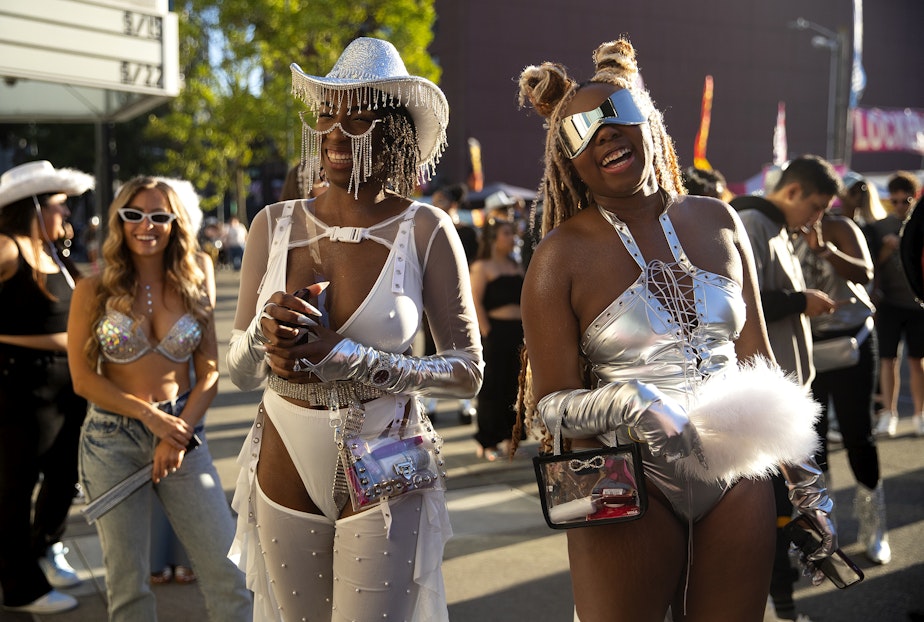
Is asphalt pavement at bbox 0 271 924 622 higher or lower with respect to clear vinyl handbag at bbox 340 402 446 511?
lower

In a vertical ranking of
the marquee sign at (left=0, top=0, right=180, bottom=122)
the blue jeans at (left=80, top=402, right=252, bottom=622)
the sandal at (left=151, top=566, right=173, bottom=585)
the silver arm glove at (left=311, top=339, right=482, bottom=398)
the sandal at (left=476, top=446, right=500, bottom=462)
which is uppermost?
the marquee sign at (left=0, top=0, right=180, bottom=122)

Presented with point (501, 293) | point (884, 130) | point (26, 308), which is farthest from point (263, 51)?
point (26, 308)

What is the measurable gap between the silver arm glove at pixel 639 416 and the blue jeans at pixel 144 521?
5.70 ft

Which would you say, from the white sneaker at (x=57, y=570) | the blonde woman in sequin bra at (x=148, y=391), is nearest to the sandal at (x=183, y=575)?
the white sneaker at (x=57, y=570)

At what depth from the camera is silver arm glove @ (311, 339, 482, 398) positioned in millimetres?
2232

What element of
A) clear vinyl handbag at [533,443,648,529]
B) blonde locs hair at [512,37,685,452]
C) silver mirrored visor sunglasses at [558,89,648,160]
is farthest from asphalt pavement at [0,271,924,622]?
silver mirrored visor sunglasses at [558,89,648,160]

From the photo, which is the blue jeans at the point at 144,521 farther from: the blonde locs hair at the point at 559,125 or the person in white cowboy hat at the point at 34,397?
the blonde locs hair at the point at 559,125

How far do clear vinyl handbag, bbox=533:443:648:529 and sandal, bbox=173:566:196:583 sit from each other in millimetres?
3078

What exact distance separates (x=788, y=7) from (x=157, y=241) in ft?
150

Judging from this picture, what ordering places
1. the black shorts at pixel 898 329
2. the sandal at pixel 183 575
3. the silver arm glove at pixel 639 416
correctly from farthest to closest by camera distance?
the black shorts at pixel 898 329
the sandal at pixel 183 575
the silver arm glove at pixel 639 416

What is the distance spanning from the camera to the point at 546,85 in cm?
243

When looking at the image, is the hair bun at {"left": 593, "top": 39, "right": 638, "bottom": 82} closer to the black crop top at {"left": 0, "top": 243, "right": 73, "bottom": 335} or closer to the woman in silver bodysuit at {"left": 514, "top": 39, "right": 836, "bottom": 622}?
the woman in silver bodysuit at {"left": 514, "top": 39, "right": 836, "bottom": 622}

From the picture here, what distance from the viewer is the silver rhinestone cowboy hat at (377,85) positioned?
97.0 inches

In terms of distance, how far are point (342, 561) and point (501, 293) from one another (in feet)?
16.0
